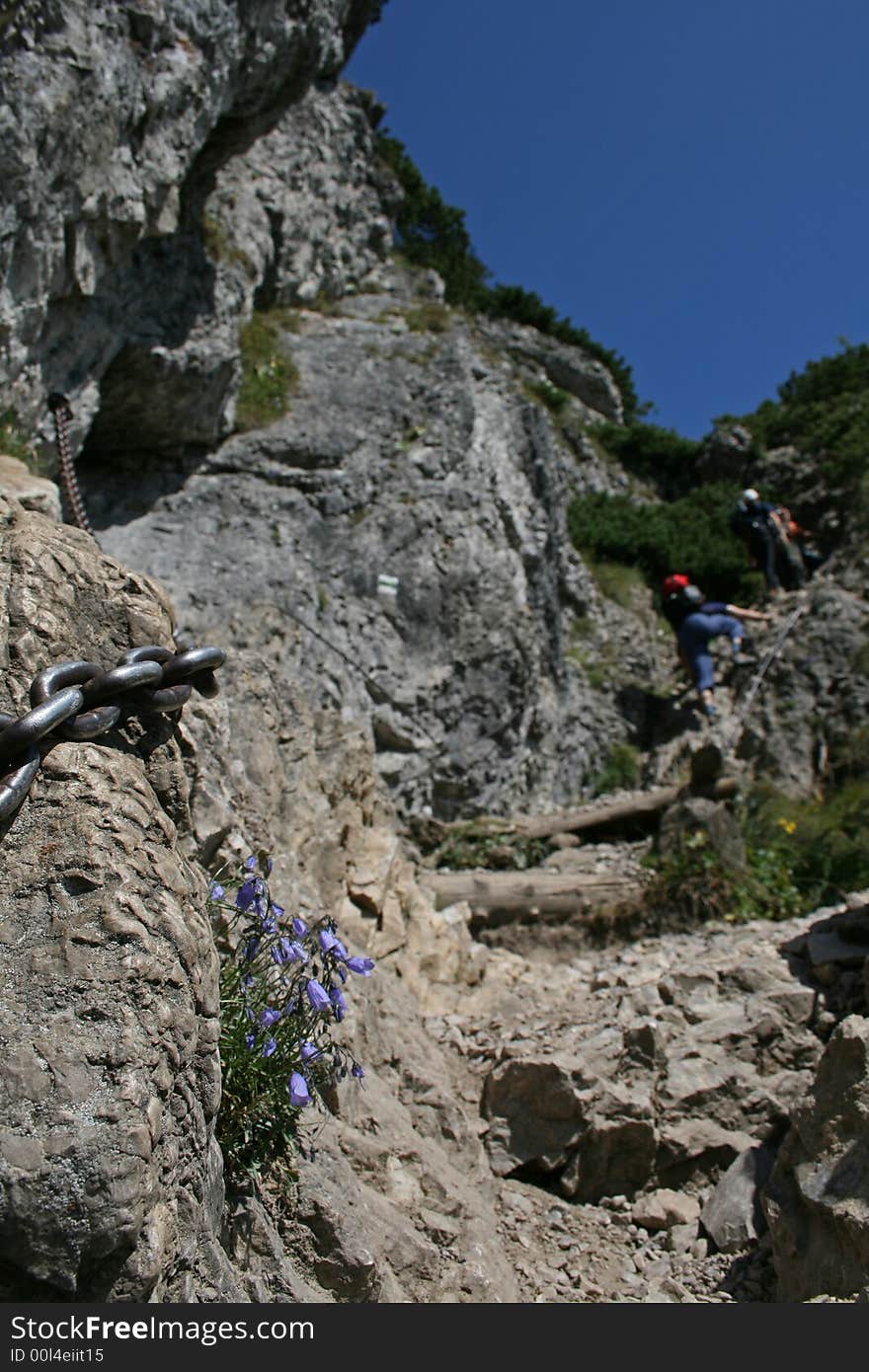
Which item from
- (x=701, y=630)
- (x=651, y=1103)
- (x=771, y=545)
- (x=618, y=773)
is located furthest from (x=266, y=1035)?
(x=771, y=545)

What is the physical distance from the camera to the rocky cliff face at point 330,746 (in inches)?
85.5

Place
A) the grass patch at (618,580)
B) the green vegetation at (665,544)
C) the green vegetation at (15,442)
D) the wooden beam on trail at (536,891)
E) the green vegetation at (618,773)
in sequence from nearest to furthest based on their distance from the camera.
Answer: the green vegetation at (15,442), the wooden beam on trail at (536,891), the green vegetation at (618,773), the grass patch at (618,580), the green vegetation at (665,544)

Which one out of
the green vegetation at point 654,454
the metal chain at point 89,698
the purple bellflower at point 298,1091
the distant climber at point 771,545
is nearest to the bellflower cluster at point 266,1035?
the purple bellflower at point 298,1091

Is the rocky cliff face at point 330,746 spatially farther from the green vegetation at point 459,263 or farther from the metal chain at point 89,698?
the green vegetation at point 459,263

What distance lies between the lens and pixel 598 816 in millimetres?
10414

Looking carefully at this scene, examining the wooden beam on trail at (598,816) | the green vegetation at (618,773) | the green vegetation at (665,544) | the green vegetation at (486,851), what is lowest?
the green vegetation at (486,851)

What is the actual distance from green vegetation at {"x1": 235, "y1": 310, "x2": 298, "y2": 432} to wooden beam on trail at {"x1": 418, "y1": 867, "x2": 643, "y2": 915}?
704cm

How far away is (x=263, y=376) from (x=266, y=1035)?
11830 millimetres

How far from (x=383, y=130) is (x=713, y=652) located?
18.3 metres

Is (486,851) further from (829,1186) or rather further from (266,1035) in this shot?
(266,1035)

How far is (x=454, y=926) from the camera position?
7.33 metres

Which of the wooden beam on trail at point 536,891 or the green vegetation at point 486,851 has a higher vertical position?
the green vegetation at point 486,851

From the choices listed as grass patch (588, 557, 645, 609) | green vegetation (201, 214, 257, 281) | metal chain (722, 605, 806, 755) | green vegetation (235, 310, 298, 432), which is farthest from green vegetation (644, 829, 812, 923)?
green vegetation (201, 214, 257, 281)

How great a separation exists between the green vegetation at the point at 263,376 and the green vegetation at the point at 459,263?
9851 mm
